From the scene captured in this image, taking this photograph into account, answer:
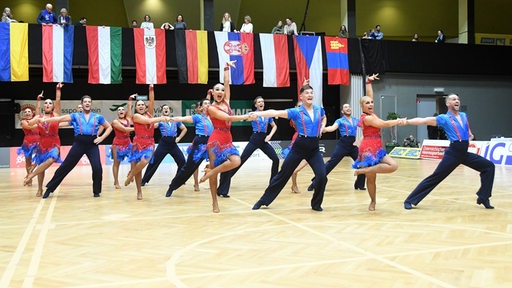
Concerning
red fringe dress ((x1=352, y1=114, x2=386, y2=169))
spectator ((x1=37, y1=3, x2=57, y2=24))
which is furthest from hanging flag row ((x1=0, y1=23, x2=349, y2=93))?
red fringe dress ((x1=352, y1=114, x2=386, y2=169))

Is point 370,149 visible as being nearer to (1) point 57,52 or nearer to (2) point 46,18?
(1) point 57,52

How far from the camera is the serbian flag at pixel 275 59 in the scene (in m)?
17.9

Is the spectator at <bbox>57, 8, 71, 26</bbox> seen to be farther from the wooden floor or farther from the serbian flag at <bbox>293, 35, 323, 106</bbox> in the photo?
the wooden floor

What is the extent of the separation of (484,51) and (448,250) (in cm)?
1927

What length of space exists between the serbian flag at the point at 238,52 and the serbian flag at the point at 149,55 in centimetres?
195

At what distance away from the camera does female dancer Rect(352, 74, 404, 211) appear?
654 cm

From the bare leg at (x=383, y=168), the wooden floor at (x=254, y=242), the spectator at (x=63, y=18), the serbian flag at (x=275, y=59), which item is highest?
the spectator at (x=63, y=18)

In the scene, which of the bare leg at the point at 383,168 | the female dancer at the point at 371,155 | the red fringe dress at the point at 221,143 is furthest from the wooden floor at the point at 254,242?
the red fringe dress at the point at 221,143

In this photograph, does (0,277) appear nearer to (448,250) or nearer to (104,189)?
(448,250)

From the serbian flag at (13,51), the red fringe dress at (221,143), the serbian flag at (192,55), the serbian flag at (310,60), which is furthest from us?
the serbian flag at (310,60)

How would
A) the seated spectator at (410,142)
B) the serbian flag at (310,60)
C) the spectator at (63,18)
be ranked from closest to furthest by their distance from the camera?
the spectator at (63,18) < the serbian flag at (310,60) < the seated spectator at (410,142)

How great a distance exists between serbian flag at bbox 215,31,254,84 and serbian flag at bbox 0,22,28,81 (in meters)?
6.14

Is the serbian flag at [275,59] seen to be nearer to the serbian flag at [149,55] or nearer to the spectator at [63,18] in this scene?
the serbian flag at [149,55]

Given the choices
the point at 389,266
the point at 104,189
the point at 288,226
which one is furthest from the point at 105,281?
the point at 104,189
